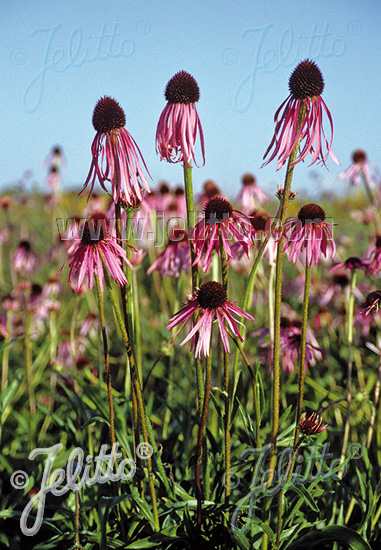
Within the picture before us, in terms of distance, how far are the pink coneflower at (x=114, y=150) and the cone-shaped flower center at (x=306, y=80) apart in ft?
1.61

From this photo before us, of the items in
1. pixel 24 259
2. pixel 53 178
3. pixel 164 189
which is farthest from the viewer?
pixel 53 178

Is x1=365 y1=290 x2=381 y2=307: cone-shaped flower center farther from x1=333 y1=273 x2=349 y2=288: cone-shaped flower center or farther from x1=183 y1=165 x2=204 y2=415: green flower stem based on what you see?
x1=333 y1=273 x2=349 y2=288: cone-shaped flower center

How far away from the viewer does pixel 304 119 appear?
1.33 m

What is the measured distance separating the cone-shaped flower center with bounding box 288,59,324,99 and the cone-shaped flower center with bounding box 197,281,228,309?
59 cm

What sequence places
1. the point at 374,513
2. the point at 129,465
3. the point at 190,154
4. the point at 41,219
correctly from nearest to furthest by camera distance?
the point at 190,154 < the point at 129,465 < the point at 374,513 < the point at 41,219

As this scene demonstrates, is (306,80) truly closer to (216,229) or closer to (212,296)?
(216,229)

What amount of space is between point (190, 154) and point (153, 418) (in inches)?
70.6

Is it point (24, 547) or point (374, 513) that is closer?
Result: point (374, 513)

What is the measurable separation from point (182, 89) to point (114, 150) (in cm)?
28

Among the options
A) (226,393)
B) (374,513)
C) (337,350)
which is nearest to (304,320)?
(226,393)

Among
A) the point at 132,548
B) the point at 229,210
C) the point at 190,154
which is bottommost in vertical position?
the point at 132,548

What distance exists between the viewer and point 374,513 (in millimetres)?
1994

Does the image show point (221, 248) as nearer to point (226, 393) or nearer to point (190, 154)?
point (190, 154)

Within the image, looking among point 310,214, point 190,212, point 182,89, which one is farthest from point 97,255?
point 310,214
